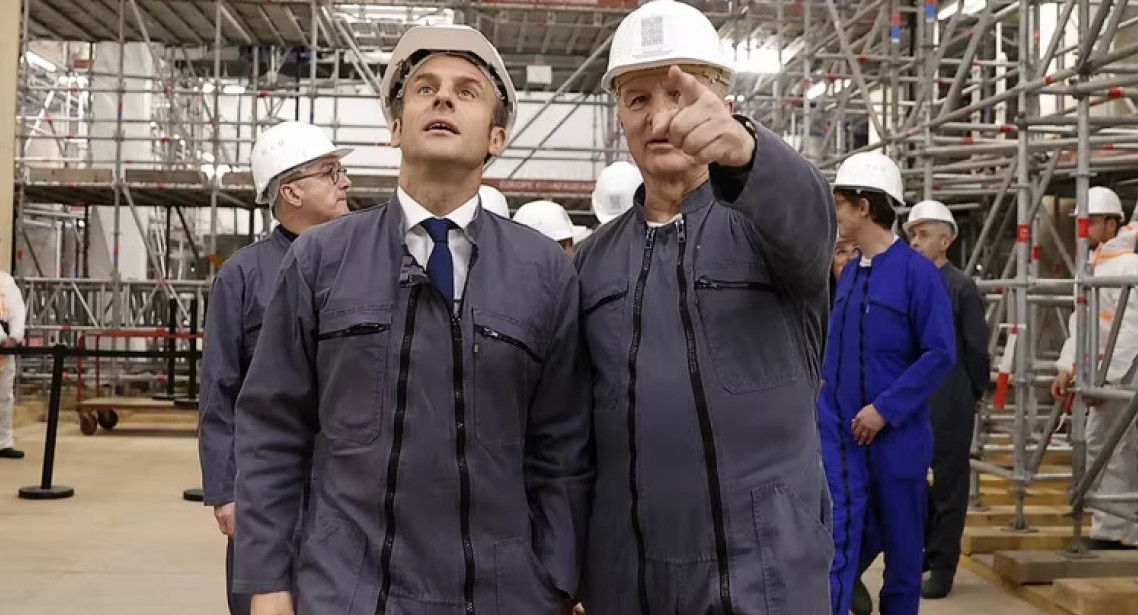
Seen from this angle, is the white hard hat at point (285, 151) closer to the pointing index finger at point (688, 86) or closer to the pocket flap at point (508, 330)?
the pocket flap at point (508, 330)

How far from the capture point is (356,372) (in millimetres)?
2111

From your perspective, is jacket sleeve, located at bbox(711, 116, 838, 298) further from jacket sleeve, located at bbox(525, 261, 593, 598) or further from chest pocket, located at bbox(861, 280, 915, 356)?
chest pocket, located at bbox(861, 280, 915, 356)

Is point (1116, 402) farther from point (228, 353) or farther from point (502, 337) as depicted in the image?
point (502, 337)

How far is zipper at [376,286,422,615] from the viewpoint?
80.0 inches

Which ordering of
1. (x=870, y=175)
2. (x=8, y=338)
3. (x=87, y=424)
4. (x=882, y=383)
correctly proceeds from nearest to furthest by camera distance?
(x=882, y=383), (x=870, y=175), (x=8, y=338), (x=87, y=424)

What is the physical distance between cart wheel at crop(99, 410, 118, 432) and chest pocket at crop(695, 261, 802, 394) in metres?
12.7

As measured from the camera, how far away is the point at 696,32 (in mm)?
2225

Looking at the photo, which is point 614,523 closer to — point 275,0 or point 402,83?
point 402,83

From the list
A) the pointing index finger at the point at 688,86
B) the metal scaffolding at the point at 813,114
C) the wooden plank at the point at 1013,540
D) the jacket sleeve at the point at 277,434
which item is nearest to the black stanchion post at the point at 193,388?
the metal scaffolding at the point at 813,114

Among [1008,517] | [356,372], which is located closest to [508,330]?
[356,372]

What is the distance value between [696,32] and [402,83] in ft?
2.05

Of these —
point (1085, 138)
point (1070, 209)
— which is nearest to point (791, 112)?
point (1070, 209)

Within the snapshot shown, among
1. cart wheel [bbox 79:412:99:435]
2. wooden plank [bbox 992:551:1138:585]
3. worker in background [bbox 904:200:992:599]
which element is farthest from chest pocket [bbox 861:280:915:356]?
cart wheel [bbox 79:412:99:435]

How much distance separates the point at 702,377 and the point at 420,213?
649 mm
